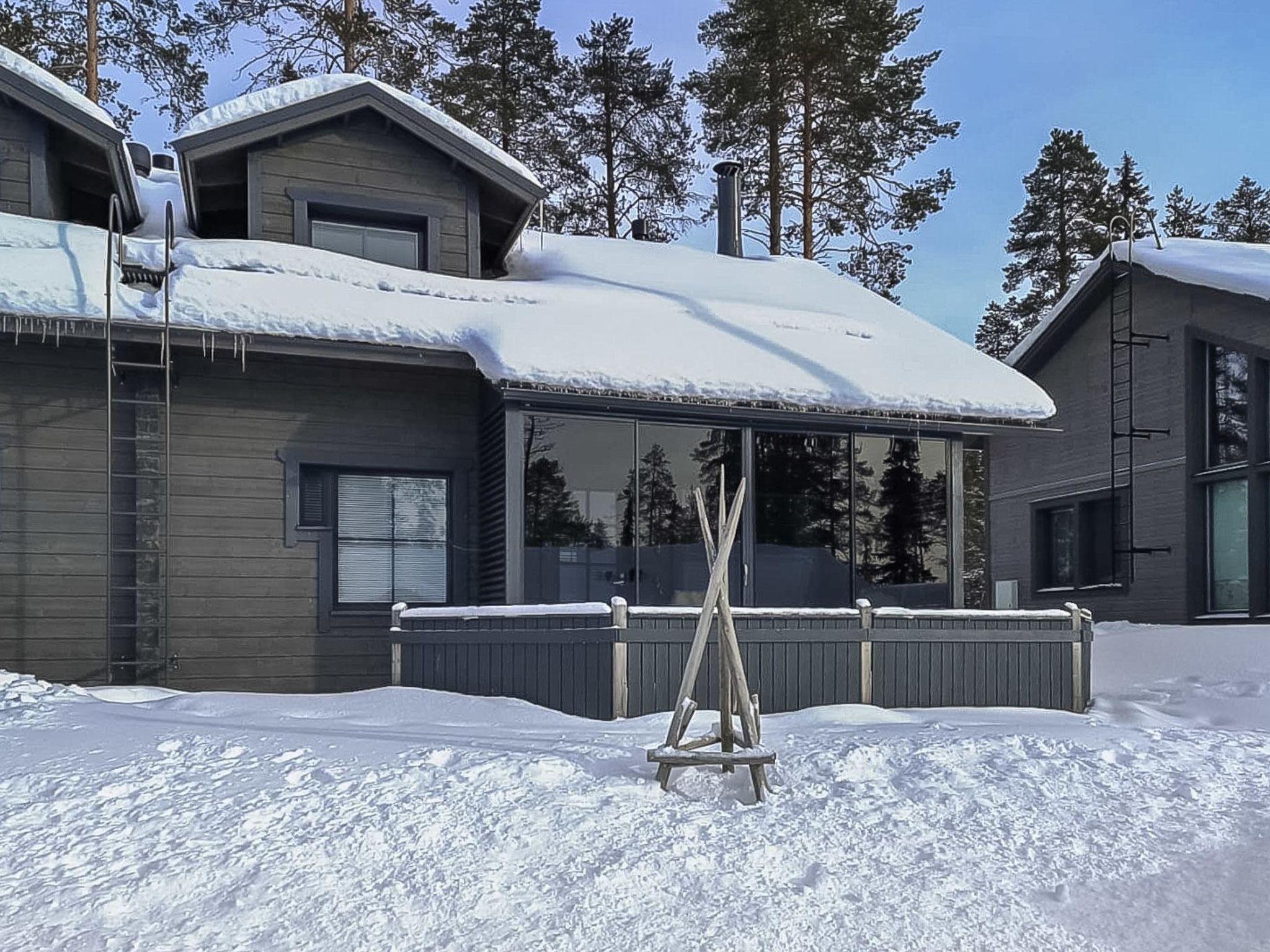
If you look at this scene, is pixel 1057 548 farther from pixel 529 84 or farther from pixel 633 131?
pixel 529 84

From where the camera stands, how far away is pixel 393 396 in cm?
961

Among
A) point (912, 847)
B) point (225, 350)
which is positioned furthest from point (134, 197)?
point (912, 847)

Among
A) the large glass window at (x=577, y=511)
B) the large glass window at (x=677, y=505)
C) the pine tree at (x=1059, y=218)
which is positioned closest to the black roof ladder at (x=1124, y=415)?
the large glass window at (x=677, y=505)

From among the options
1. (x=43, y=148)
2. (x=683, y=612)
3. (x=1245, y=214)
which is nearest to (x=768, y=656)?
(x=683, y=612)

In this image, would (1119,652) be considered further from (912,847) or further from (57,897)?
(57,897)

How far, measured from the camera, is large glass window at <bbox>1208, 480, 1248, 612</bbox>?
13.6 metres

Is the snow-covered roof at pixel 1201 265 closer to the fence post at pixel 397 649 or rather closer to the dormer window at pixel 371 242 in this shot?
the dormer window at pixel 371 242

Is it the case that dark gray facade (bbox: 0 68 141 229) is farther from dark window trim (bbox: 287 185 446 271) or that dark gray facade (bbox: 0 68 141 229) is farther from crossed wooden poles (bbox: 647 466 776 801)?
crossed wooden poles (bbox: 647 466 776 801)

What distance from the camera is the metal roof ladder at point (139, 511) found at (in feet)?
28.5

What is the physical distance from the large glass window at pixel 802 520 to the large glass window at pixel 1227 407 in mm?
6657

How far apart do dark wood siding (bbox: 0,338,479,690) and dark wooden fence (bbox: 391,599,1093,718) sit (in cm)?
150

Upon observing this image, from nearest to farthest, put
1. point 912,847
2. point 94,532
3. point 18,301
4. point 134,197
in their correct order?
point 912,847, point 18,301, point 94,532, point 134,197

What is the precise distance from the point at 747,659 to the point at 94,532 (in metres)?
5.18

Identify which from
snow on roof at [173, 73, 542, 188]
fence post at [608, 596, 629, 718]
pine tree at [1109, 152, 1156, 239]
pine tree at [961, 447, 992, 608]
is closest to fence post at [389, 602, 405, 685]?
fence post at [608, 596, 629, 718]
